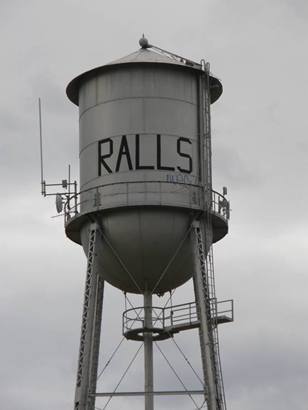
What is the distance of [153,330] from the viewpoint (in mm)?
54062

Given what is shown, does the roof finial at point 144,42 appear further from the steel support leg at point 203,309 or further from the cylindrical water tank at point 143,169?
the steel support leg at point 203,309

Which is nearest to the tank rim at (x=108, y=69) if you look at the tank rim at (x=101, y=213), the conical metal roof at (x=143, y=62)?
the conical metal roof at (x=143, y=62)

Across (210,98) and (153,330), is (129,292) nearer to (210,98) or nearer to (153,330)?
(153,330)

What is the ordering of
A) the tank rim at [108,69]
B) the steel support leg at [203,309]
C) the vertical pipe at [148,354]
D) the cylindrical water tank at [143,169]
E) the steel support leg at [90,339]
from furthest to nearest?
the vertical pipe at [148,354] → the tank rim at [108,69] → the steel support leg at [90,339] → the cylindrical water tank at [143,169] → the steel support leg at [203,309]

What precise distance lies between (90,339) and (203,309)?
3.84 m

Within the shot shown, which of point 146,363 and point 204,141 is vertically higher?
point 204,141

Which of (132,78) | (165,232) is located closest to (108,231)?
(165,232)

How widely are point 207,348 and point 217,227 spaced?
467cm

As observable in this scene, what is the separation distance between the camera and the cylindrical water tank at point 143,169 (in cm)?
5219

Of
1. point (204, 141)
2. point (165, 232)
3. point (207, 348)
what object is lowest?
point (207, 348)

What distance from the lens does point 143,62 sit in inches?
2092

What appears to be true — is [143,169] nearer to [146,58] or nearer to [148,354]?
[146,58]

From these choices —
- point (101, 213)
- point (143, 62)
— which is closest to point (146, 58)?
point (143, 62)

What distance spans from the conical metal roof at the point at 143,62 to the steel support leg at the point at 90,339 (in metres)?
5.21
